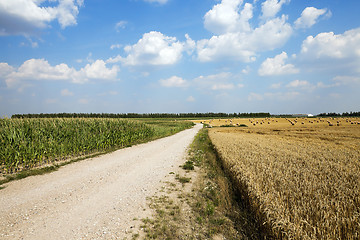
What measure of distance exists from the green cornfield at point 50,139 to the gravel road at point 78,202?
2905mm

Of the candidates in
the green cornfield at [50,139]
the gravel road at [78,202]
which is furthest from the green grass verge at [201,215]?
the green cornfield at [50,139]

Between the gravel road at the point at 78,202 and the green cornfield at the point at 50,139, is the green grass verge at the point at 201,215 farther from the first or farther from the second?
the green cornfield at the point at 50,139

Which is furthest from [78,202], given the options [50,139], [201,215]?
[50,139]

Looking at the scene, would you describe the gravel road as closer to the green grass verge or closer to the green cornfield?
the green grass verge

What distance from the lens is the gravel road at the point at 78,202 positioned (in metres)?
5.03

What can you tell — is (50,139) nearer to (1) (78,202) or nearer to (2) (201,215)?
(1) (78,202)

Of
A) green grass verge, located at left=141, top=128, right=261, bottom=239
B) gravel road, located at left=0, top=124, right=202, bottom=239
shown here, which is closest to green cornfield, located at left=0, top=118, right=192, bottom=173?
gravel road, located at left=0, top=124, right=202, bottom=239

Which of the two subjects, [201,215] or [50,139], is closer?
[201,215]

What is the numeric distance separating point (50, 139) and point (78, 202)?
9.83 m

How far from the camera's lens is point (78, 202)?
6.71 m

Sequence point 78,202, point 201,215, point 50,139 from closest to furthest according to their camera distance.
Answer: point 201,215, point 78,202, point 50,139

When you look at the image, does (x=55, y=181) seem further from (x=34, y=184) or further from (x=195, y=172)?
(x=195, y=172)

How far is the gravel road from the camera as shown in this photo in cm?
503

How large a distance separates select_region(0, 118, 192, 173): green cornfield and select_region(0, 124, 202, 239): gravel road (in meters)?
2.90
